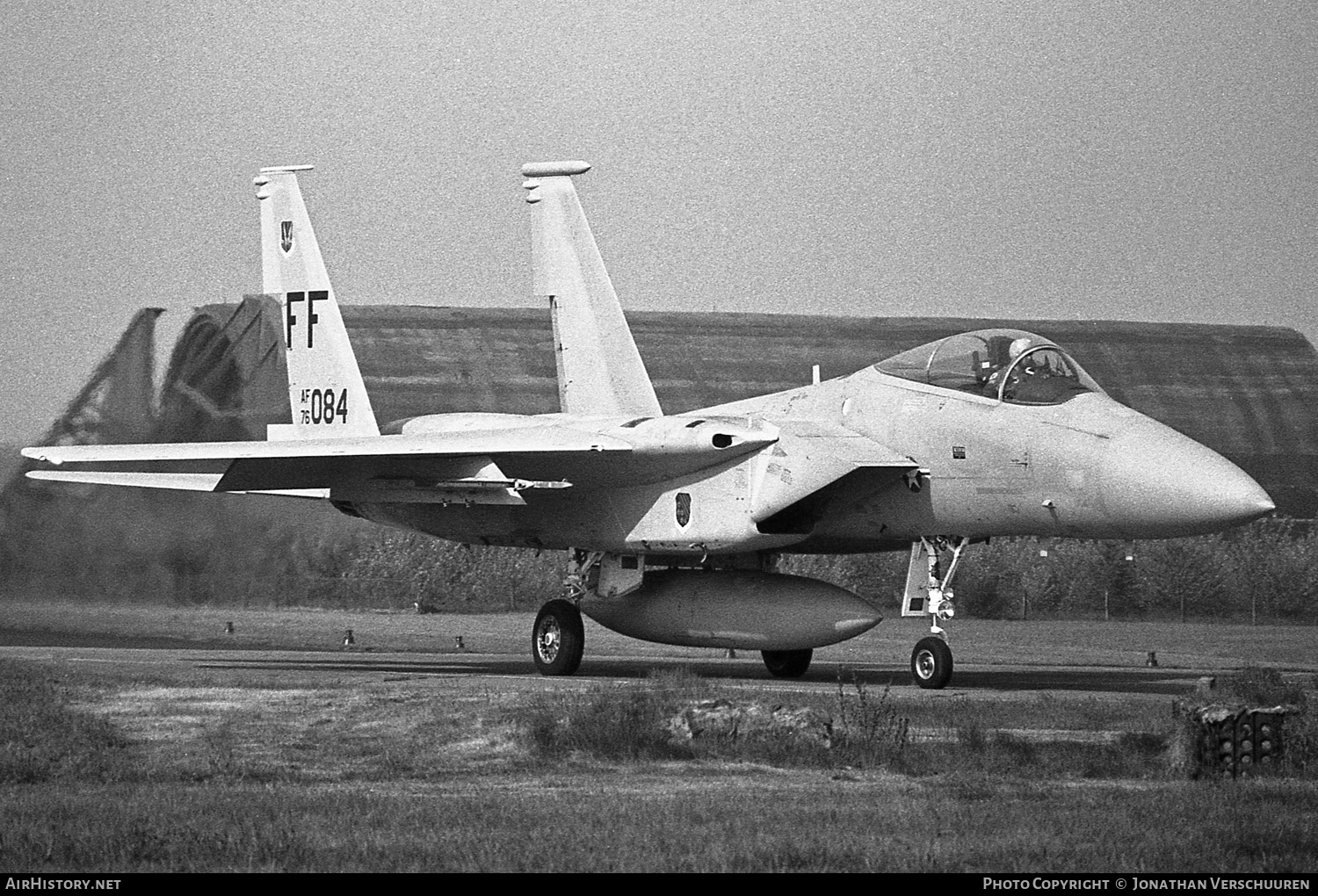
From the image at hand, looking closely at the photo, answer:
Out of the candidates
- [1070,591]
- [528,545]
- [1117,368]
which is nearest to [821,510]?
[528,545]

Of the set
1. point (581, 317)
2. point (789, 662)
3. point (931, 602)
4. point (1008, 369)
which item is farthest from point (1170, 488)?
point (581, 317)

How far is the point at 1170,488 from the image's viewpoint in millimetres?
14531

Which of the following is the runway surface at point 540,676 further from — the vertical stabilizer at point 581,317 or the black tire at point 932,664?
the vertical stabilizer at point 581,317

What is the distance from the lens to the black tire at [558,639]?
711 inches

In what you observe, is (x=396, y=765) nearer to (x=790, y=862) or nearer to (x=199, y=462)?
(x=790, y=862)

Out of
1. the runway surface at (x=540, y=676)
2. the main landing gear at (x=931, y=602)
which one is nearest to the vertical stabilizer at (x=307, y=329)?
the runway surface at (x=540, y=676)

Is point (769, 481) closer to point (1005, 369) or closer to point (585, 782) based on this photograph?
point (1005, 369)

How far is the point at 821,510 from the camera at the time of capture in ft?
55.3

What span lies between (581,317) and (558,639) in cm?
417

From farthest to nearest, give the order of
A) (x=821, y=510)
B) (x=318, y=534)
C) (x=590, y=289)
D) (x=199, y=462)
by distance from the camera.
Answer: (x=318, y=534)
(x=590, y=289)
(x=199, y=462)
(x=821, y=510)

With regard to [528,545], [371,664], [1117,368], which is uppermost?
[1117,368]

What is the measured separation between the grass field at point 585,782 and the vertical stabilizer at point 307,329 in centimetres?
404

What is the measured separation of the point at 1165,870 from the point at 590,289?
45.3 ft

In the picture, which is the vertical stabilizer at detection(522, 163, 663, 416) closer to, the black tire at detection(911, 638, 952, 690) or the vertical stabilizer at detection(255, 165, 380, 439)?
the vertical stabilizer at detection(255, 165, 380, 439)
